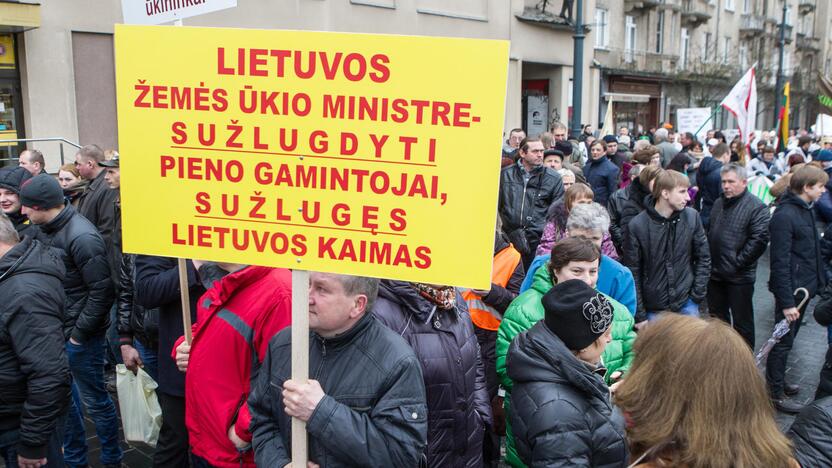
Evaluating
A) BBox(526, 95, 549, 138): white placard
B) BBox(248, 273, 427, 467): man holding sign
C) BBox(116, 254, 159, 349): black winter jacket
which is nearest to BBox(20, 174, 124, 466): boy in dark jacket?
BBox(116, 254, 159, 349): black winter jacket

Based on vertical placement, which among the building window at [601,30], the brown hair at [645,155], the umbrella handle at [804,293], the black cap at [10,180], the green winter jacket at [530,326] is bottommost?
the umbrella handle at [804,293]

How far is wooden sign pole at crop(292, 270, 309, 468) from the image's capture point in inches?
86.0

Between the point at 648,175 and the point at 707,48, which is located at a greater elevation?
the point at 707,48

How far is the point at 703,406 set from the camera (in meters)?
1.90

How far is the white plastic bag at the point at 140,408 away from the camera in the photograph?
4.18m

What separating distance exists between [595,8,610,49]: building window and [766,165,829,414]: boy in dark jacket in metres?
21.0

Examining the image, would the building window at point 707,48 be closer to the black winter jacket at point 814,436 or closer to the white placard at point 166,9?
the white placard at point 166,9

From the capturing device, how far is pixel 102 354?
4.71m

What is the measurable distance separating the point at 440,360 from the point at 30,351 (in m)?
1.85

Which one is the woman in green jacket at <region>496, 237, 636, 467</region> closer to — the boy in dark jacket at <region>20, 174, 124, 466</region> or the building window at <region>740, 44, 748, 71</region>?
the boy in dark jacket at <region>20, 174, 124, 466</region>

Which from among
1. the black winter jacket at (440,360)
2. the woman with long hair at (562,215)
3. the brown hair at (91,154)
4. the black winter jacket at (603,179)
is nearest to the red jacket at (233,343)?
the black winter jacket at (440,360)

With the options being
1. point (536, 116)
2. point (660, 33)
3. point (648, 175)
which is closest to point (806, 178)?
point (648, 175)

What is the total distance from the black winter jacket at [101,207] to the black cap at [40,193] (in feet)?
3.97

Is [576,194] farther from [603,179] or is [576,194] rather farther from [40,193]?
[603,179]
